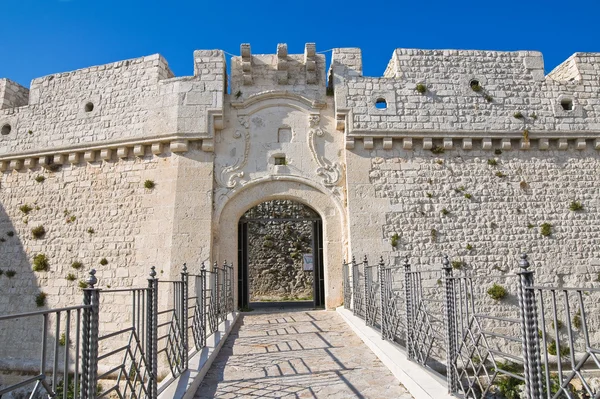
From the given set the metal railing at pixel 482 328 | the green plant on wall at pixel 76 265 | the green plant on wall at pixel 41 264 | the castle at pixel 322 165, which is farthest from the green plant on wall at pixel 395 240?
the green plant on wall at pixel 41 264

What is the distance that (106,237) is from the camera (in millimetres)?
10609

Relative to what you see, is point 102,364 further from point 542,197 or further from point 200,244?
point 542,197

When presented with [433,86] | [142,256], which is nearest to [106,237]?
[142,256]

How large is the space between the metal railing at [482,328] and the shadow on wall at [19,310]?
6747mm

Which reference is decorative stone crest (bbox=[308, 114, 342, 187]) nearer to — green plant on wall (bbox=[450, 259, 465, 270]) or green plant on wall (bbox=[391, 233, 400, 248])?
green plant on wall (bbox=[391, 233, 400, 248])

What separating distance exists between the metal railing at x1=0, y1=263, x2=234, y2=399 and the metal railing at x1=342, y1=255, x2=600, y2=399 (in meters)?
2.44

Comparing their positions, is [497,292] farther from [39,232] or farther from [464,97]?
[39,232]

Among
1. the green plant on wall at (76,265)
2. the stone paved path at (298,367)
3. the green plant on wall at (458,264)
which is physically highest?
the green plant on wall at (76,265)

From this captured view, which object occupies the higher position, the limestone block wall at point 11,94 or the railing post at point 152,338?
the limestone block wall at point 11,94

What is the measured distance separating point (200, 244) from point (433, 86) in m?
6.37

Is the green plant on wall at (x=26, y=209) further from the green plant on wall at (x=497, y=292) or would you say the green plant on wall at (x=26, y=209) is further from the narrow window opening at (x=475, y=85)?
the narrow window opening at (x=475, y=85)

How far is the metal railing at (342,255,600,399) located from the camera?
2.84 meters

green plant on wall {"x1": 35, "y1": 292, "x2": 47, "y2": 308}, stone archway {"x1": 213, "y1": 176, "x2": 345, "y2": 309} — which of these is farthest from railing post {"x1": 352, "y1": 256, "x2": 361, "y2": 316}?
green plant on wall {"x1": 35, "y1": 292, "x2": 47, "y2": 308}

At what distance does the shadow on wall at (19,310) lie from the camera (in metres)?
Answer: 10.2
